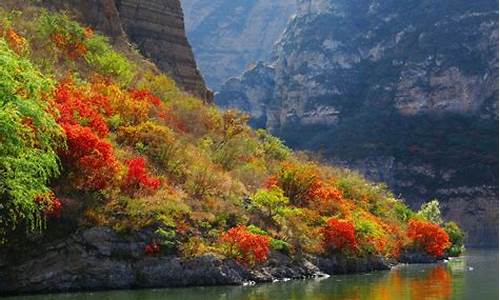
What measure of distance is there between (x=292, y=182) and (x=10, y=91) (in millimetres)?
33895

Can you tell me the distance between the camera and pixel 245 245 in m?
39.9

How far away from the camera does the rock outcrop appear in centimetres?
3422

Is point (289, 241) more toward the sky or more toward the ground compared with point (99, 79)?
more toward the ground

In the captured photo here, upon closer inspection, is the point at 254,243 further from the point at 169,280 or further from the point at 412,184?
the point at 412,184

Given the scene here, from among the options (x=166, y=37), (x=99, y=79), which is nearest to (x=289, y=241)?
(x=99, y=79)

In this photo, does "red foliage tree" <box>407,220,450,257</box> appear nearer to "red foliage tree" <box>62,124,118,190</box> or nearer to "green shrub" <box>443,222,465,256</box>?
"green shrub" <box>443,222,465,256</box>

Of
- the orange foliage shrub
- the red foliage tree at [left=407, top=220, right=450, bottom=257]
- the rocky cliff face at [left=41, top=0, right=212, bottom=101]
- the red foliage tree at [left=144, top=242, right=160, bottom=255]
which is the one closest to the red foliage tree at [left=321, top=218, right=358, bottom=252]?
the red foliage tree at [left=144, top=242, right=160, bottom=255]

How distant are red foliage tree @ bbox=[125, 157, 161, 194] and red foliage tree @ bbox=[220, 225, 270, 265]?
538 centimetres

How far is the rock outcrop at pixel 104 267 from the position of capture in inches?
1347

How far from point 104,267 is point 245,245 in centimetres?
853

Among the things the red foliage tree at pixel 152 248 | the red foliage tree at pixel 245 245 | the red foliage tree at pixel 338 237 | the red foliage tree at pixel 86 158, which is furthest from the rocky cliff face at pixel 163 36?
the red foliage tree at pixel 152 248

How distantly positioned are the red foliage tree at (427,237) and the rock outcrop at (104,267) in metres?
32.5

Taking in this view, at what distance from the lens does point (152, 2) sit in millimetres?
82375

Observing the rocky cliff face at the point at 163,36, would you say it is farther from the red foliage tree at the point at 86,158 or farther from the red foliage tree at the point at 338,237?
the red foliage tree at the point at 86,158
